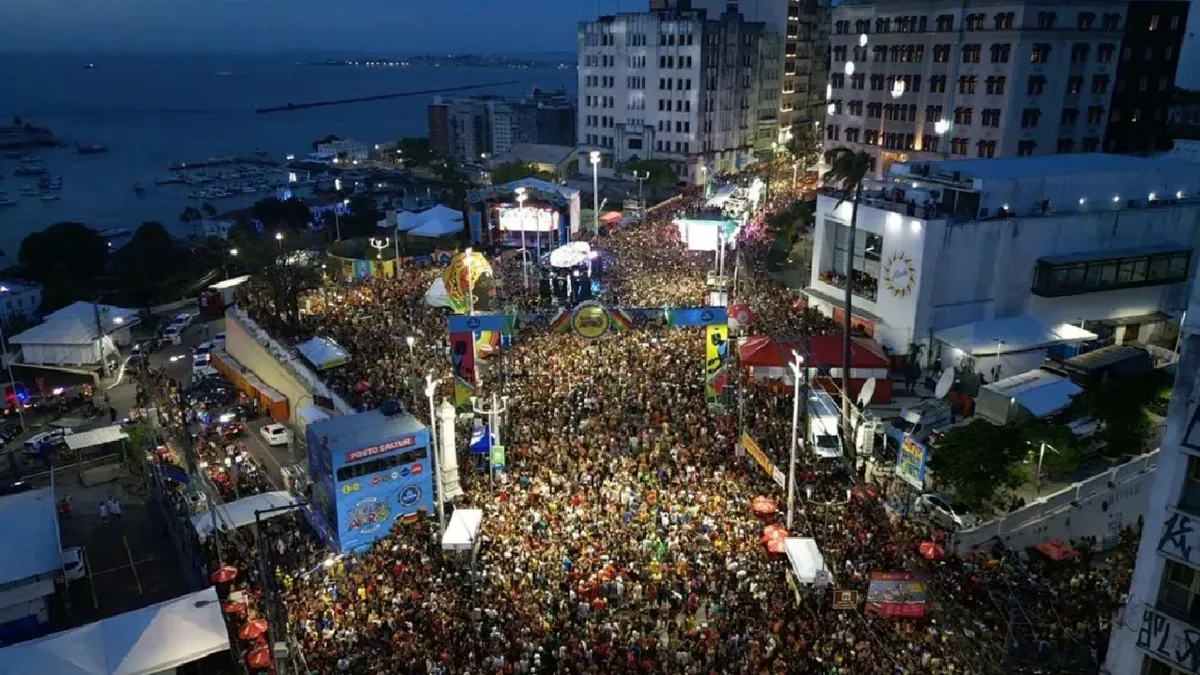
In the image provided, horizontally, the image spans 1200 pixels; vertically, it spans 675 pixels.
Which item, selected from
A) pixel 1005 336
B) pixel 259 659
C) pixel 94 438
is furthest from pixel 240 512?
pixel 1005 336

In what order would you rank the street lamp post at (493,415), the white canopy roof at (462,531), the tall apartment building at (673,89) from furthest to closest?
the tall apartment building at (673,89)
the street lamp post at (493,415)
the white canopy roof at (462,531)

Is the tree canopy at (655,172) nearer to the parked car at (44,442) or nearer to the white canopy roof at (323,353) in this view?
the white canopy roof at (323,353)

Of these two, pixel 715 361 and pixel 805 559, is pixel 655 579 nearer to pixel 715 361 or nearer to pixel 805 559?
pixel 805 559

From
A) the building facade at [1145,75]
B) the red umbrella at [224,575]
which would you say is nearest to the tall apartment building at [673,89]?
the building facade at [1145,75]

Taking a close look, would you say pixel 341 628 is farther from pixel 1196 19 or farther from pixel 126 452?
pixel 1196 19

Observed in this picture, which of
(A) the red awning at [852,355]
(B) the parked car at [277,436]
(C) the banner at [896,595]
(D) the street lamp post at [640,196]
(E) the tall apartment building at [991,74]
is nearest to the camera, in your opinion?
(C) the banner at [896,595]

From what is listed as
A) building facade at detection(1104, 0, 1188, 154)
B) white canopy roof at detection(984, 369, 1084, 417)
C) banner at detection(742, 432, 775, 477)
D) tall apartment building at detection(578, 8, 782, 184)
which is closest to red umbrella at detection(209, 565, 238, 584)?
banner at detection(742, 432, 775, 477)

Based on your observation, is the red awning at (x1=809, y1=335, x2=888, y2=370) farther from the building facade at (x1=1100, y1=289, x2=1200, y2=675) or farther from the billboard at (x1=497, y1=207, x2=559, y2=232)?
the billboard at (x1=497, y1=207, x2=559, y2=232)
